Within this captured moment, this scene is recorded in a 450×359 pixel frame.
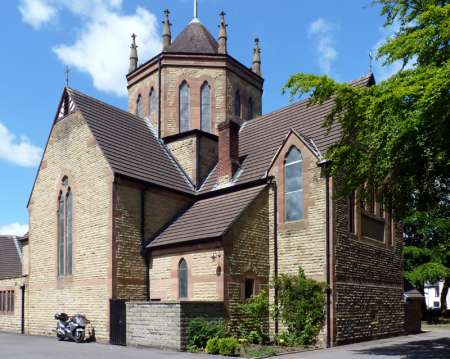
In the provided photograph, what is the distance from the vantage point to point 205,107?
31438 millimetres

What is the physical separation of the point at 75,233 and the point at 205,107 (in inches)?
461

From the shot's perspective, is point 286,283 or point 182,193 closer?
point 286,283

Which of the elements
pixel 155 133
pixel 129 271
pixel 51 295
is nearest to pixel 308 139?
pixel 129 271

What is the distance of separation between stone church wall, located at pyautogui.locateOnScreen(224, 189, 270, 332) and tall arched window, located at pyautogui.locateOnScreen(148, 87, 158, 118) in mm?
12314

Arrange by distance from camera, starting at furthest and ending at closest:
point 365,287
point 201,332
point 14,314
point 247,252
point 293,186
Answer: point 14,314 → point 365,287 → point 293,186 → point 247,252 → point 201,332

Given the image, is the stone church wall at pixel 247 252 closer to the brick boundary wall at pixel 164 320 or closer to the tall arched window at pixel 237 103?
the brick boundary wall at pixel 164 320

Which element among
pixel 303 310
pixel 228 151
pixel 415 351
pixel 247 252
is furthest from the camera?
pixel 228 151

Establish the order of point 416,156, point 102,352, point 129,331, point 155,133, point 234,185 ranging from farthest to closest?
point 155,133 → point 234,185 → point 129,331 → point 102,352 → point 416,156

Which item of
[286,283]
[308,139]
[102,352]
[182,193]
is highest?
[308,139]

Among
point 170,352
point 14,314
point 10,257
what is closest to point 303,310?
point 170,352

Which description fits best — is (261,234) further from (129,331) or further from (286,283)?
(129,331)

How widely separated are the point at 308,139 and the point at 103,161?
8516mm

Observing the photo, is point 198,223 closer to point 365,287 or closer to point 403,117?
point 365,287

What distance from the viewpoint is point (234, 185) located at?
23188mm
